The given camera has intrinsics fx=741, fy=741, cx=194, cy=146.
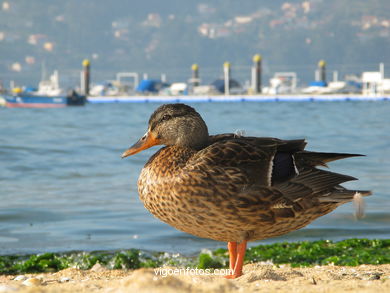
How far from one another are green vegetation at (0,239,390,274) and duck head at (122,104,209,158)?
9.16 feet

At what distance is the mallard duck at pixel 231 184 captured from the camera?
4.48 metres

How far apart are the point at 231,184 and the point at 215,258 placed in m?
3.18

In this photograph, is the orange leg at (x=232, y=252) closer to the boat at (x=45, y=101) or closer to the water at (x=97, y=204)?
the water at (x=97, y=204)

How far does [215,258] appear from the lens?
7.57 m

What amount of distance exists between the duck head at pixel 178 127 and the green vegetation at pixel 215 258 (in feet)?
9.16

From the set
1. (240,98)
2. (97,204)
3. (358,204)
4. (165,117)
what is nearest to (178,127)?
(165,117)

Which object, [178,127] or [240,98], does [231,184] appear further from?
[240,98]

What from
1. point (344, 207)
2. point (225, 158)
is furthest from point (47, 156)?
point (225, 158)

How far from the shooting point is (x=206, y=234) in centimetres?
461

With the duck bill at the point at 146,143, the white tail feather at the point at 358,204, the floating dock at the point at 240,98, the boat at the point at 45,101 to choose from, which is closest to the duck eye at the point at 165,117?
the duck bill at the point at 146,143

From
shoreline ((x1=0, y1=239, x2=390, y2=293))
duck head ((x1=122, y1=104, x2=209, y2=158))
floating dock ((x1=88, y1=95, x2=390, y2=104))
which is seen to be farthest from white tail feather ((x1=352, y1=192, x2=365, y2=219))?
floating dock ((x1=88, y1=95, x2=390, y2=104))

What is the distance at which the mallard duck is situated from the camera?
4.48 meters

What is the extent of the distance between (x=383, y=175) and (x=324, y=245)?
6.38 m

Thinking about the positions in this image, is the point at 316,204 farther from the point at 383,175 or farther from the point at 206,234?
the point at 383,175
